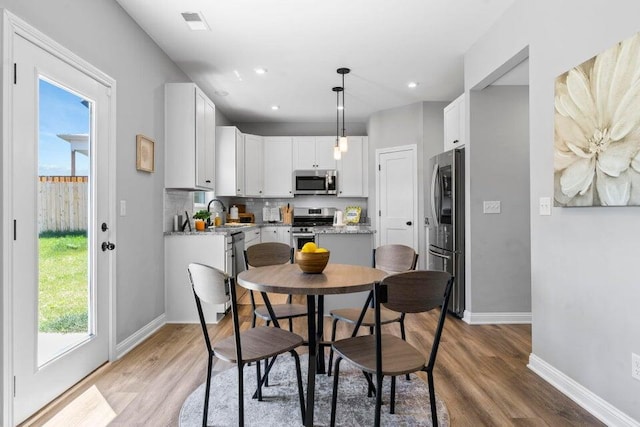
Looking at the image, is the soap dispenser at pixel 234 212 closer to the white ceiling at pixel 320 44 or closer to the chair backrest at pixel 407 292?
the white ceiling at pixel 320 44

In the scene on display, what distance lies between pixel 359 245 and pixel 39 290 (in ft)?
8.92

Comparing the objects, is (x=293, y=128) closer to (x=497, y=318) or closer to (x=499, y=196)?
(x=499, y=196)

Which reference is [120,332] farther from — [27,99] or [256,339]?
[27,99]

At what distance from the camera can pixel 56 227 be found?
2.26 m

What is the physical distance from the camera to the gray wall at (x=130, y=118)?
2.44 metres

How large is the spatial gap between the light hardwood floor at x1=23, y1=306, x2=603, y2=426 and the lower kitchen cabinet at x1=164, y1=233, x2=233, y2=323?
0.27 meters

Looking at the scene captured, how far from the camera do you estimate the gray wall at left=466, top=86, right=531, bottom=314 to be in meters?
3.71

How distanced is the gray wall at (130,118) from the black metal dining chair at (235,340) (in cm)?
140

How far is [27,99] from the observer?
6.55 ft

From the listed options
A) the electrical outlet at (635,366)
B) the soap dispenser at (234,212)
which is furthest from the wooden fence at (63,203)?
the soap dispenser at (234,212)

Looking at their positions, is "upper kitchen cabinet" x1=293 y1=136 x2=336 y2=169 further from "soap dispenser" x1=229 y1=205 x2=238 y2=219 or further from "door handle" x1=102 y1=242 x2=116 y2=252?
"door handle" x1=102 y1=242 x2=116 y2=252

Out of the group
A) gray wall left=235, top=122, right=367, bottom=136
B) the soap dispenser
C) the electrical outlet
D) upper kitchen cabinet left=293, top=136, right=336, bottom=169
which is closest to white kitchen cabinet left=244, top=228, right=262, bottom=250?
the soap dispenser

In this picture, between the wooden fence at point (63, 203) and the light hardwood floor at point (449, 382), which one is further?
the wooden fence at point (63, 203)

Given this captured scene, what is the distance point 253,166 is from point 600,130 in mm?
5050
